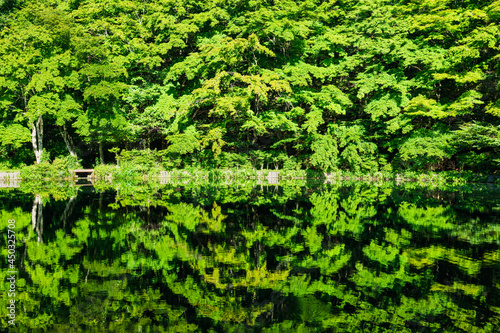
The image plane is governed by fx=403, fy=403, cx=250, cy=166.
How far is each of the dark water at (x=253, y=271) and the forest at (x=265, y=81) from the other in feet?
48.2

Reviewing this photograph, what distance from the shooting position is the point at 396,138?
83.4 feet

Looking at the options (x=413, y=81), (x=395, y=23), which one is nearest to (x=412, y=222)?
Result: (x=413, y=81)

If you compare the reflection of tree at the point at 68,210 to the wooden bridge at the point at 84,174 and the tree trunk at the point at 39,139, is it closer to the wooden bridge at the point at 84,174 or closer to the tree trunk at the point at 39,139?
the wooden bridge at the point at 84,174

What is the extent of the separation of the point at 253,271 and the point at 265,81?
19573 mm

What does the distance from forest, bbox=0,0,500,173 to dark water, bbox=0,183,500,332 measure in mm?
14682

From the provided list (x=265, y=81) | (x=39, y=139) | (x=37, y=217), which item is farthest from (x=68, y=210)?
(x=39, y=139)

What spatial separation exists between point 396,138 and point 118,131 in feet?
57.7

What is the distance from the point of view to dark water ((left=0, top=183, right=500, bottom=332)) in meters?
4.15

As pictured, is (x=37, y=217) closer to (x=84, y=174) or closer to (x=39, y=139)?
(x=39, y=139)

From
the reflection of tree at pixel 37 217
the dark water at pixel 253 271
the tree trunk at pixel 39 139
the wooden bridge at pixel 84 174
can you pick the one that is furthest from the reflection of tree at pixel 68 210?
the tree trunk at pixel 39 139

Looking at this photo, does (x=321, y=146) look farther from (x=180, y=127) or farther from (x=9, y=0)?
(x=9, y=0)

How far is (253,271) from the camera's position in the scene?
5691mm

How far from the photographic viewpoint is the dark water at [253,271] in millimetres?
4148

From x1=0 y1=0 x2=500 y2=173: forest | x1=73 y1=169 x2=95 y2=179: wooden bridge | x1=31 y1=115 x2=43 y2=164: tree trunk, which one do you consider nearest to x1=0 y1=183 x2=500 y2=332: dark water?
x1=0 y1=0 x2=500 y2=173: forest
